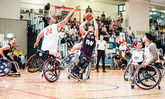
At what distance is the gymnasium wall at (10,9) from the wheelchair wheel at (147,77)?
1149 cm

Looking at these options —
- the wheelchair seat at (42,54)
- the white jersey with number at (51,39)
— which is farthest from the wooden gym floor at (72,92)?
the white jersey with number at (51,39)

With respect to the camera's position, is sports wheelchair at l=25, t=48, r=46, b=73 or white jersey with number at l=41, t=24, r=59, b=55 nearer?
white jersey with number at l=41, t=24, r=59, b=55

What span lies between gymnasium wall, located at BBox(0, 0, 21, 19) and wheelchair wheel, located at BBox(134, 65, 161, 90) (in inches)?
453

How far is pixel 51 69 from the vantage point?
6883 millimetres

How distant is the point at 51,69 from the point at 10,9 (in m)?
10.2

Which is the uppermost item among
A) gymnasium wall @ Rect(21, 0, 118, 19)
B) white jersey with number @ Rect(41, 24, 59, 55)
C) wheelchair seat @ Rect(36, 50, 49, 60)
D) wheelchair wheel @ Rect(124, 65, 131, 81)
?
gymnasium wall @ Rect(21, 0, 118, 19)

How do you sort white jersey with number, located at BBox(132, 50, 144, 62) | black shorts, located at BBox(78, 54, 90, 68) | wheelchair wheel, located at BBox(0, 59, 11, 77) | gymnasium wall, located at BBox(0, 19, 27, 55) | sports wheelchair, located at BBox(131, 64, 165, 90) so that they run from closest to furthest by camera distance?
sports wheelchair, located at BBox(131, 64, 165, 90), black shorts, located at BBox(78, 54, 90, 68), white jersey with number, located at BBox(132, 50, 144, 62), wheelchair wheel, located at BBox(0, 59, 11, 77), gymnasium wall, located at BBox(0, 19, 27, 55)

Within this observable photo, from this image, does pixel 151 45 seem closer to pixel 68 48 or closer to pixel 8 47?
pixel 8 47

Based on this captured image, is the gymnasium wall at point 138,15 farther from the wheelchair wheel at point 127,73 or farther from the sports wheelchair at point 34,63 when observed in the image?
the sports wheelchair at point 34,63

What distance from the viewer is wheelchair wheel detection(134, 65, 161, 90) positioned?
5782mm

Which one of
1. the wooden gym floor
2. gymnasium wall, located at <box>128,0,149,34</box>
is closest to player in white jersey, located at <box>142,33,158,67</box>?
the wooden gym floor

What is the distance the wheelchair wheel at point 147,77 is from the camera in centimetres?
578

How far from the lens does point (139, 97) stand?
15.1 feet

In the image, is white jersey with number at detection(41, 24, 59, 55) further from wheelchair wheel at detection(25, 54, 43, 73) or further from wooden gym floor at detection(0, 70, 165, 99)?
wooden gym floor at detection(0, 70, 165, 99)
